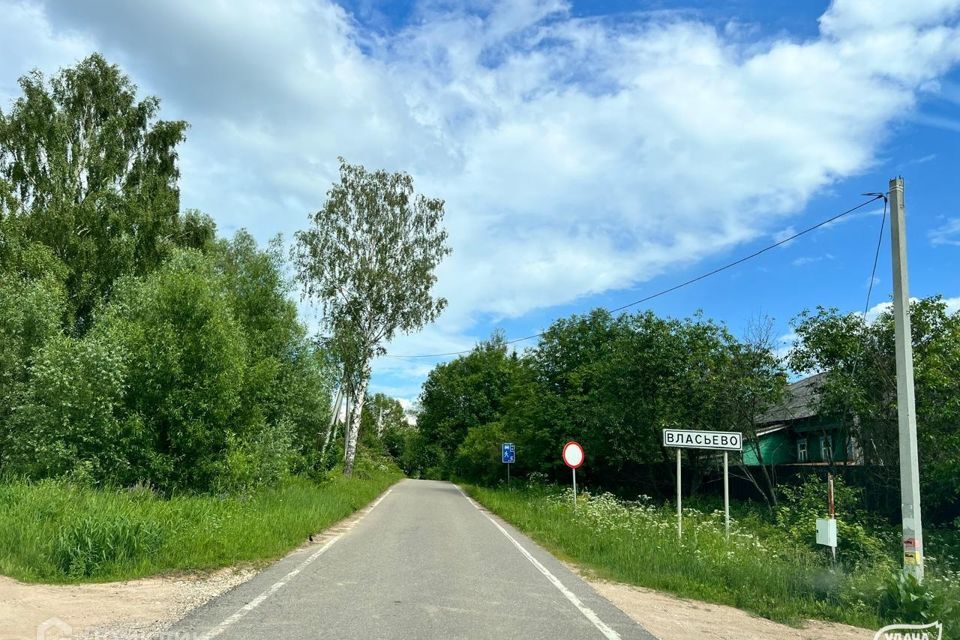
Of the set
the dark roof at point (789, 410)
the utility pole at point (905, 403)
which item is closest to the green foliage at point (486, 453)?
the dark roof at point (789, 410)

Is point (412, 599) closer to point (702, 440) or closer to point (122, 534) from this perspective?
point (122, 534)

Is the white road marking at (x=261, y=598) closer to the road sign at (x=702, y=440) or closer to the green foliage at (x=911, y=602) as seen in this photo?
the road sign at (x=702, y=440)

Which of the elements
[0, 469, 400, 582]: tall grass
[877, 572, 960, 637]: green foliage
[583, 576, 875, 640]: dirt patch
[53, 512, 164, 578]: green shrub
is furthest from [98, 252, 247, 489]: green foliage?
[877, 572, 960, 637]: green foliage

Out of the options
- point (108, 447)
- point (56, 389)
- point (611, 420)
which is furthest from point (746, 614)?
point (611, 420)

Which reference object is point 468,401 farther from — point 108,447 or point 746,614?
point 746,614

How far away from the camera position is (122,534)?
927cm

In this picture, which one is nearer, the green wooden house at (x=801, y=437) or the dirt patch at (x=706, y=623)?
the dirt patch at (x=706, y=623)

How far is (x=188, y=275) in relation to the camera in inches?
716

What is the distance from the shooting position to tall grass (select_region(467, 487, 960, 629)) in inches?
333

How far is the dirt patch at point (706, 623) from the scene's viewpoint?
719 centimetres

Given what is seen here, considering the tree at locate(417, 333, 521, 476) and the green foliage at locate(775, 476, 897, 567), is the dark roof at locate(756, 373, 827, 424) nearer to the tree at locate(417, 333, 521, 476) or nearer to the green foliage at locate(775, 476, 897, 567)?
the green foliage at locate(775, 476, 897, 567)

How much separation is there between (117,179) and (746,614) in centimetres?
3219

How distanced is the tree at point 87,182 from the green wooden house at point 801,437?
2750 centimetres

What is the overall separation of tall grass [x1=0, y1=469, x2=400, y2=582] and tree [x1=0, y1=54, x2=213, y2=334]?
55.4 ft
